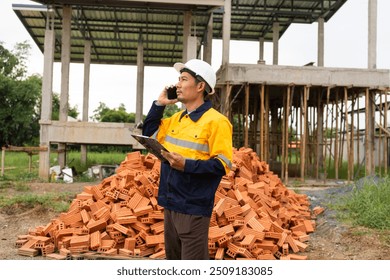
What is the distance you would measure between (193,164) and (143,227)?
14.3 feet

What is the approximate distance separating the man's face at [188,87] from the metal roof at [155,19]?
1214 centimetres

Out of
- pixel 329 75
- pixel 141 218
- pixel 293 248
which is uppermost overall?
pixel 329 75

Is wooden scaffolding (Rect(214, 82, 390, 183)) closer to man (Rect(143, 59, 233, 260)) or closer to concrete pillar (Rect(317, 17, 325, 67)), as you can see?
concrete pillar (Rect(317, 17, 325, 67))

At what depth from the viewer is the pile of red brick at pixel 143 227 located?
7078 millimetres

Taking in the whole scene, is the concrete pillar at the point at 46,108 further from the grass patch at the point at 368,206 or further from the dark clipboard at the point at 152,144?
the dark clipboard at the point at 152,144

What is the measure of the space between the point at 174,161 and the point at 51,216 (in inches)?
303

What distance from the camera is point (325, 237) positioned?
29.0 ft

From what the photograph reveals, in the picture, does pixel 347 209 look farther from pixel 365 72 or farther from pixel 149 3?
pixel 149 3

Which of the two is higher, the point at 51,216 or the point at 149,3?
the point at 149,3

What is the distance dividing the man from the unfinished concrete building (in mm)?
11519

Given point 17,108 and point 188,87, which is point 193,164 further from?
point 17,108

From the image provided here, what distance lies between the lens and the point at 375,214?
29.4 feet
